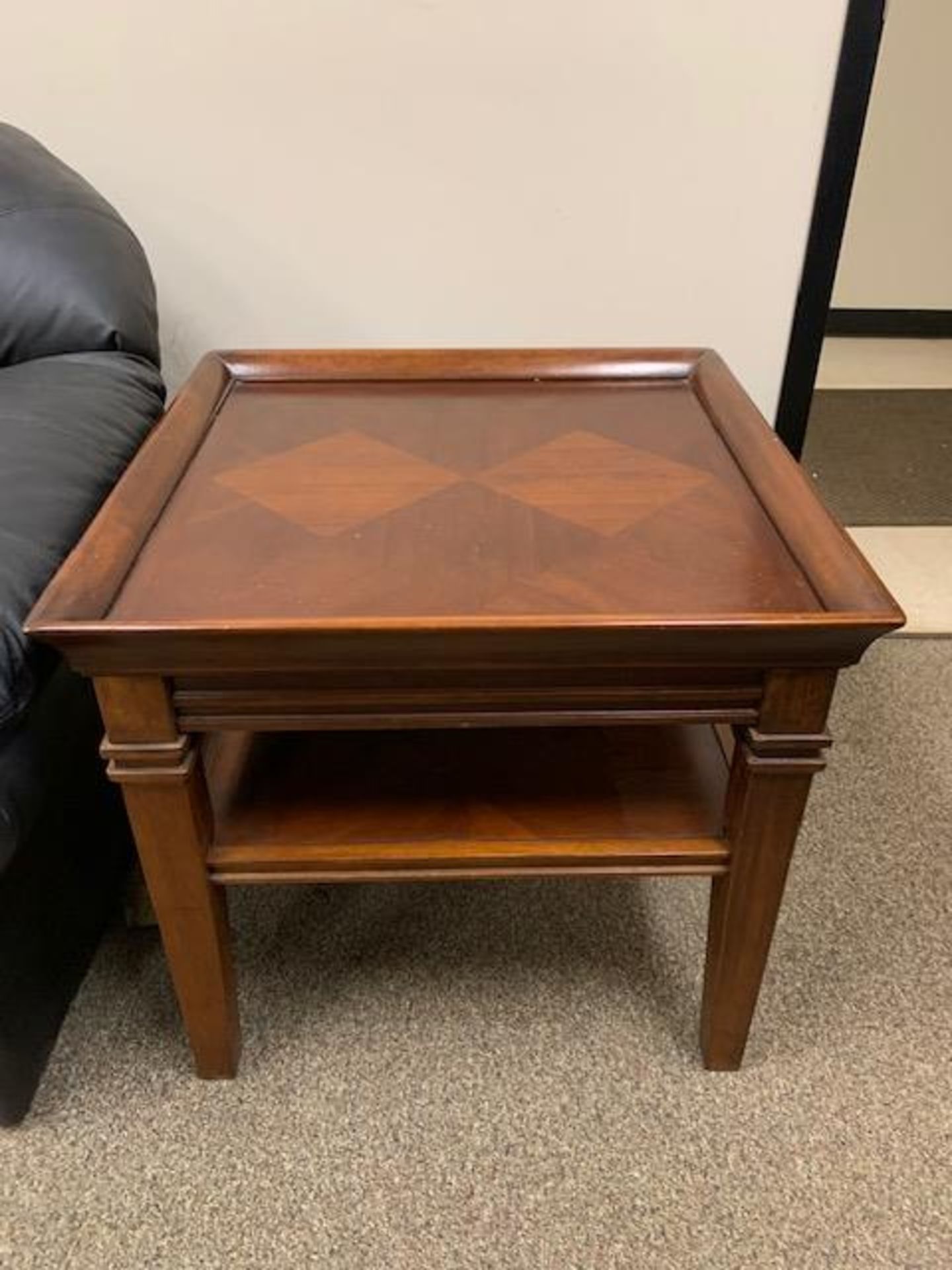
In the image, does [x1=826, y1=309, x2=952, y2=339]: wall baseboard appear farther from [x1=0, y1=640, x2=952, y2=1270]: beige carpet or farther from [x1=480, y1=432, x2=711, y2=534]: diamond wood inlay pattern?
[x1=480, y1=432, x2=711, y2=534]: diamond wood inlay pattern

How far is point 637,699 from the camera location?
2.51ft

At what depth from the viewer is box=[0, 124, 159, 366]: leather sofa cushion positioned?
1.06 metres

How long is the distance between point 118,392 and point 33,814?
439 mm

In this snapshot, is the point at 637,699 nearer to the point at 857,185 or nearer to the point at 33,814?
the point at 33,814

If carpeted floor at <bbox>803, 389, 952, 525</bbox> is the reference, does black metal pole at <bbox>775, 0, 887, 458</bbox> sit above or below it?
above

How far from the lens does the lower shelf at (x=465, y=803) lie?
849 millimetres

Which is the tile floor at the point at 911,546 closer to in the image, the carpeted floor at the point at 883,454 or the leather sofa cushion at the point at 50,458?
the carpeted floor at the point at 883,454

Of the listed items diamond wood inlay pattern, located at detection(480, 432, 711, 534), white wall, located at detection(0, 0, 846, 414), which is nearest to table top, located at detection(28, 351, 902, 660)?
diamond wood inlay pattern, located at detection(480, 432, 711, 534)

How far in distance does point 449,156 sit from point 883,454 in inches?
51.0

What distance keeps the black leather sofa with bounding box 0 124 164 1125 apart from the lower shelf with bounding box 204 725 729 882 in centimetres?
16

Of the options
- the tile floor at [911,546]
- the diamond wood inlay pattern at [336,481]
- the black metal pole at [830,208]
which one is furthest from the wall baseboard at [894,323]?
the diamond wood inlay pattern at [336,481]

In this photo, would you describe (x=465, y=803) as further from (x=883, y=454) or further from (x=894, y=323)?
(x=894, y=323)

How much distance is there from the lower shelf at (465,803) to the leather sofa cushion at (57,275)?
466 millimetres

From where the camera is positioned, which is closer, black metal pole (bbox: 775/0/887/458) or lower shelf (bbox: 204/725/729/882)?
lower shelf (bbox: 204/725/729/882)
